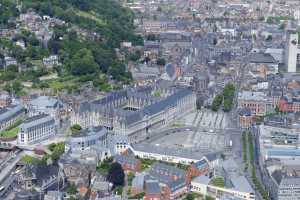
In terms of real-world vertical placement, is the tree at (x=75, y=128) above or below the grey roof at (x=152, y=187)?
above

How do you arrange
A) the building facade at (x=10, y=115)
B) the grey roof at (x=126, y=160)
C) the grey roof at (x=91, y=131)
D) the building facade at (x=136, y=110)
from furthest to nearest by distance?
the building facade at (x=10, y=115) → the building facade at (x=136, y=110) → the grey roof at (x=91, y=131) → the grey roof at (x=126, y=160)

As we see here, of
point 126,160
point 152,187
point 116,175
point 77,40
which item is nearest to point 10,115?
point 126,160

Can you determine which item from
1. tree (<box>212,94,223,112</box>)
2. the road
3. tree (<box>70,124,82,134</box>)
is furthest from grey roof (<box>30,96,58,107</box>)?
tree (<box>212,94,223,112</box>)

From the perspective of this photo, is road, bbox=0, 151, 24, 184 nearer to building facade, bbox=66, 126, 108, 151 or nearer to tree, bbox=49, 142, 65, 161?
tree, bbox=49, 142, 65, 161

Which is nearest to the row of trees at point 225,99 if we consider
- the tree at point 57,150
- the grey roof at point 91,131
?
the grey roof at point 91,131

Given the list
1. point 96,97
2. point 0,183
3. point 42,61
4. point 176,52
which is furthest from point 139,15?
point 0,183

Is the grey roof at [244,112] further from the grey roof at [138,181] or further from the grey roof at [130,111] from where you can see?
the grey roof at [138,181]
